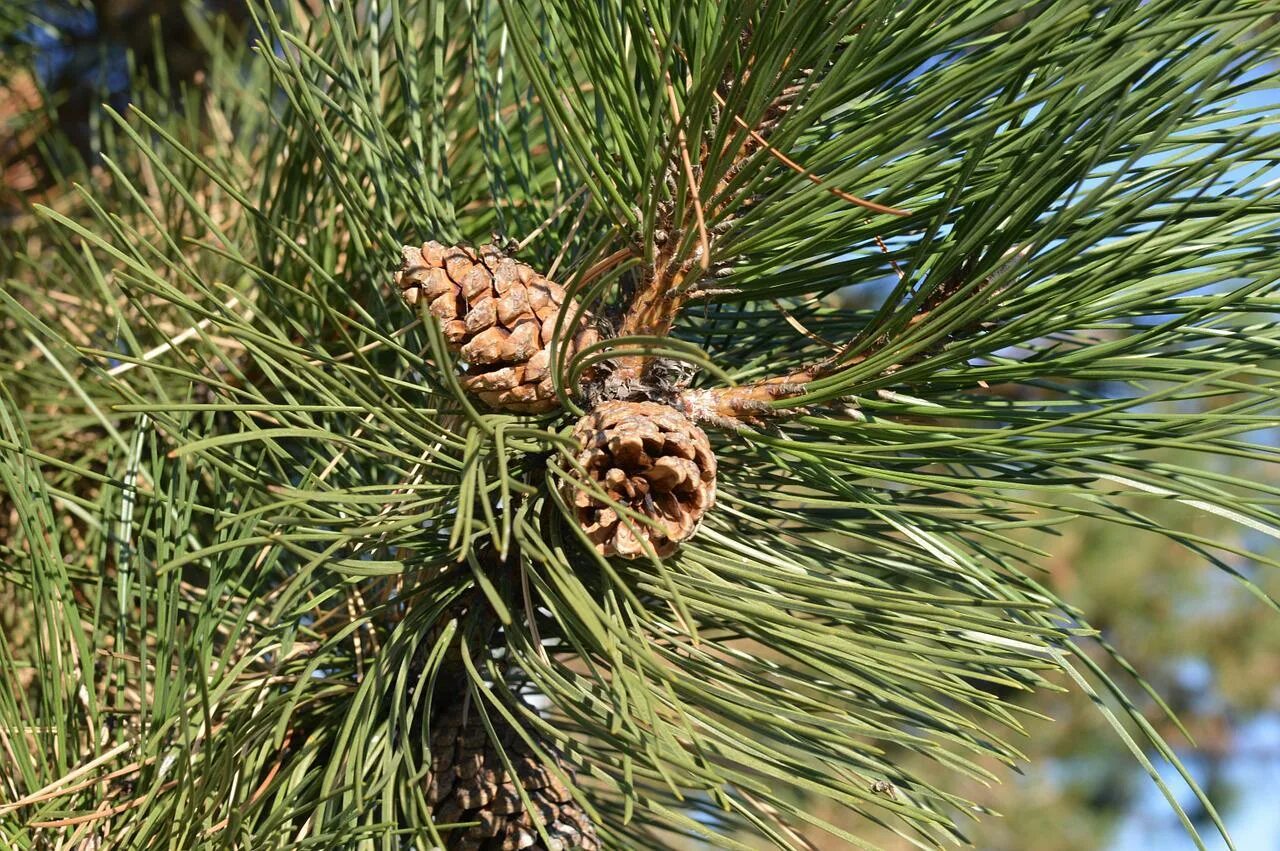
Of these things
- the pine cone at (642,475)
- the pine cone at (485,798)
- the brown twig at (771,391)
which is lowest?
the pine cone at (485,798)

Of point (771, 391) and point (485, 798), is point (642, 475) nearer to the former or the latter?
point (771, 391)

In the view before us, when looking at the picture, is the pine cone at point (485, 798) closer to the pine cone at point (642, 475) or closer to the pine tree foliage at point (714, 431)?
the pine tree foliage at point (714, 431)

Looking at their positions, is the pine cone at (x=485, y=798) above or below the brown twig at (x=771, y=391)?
below

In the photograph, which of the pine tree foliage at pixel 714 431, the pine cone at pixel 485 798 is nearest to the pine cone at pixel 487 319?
the pine tree foliage at pixel 714 431

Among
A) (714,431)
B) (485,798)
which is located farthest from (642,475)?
(485,798)

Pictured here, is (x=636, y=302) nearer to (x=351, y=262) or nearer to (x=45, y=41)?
(x=351, y=262)

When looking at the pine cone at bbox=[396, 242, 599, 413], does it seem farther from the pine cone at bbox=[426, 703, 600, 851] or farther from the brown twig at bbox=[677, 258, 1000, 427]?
the pine cone at bbox=[426, 703, 600, 851]

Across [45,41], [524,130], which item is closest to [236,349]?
[524,130]

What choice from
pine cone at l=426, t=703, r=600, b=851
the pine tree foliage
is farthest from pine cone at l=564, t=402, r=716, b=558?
pine cone at l=426, t=703, r=600, b=851
